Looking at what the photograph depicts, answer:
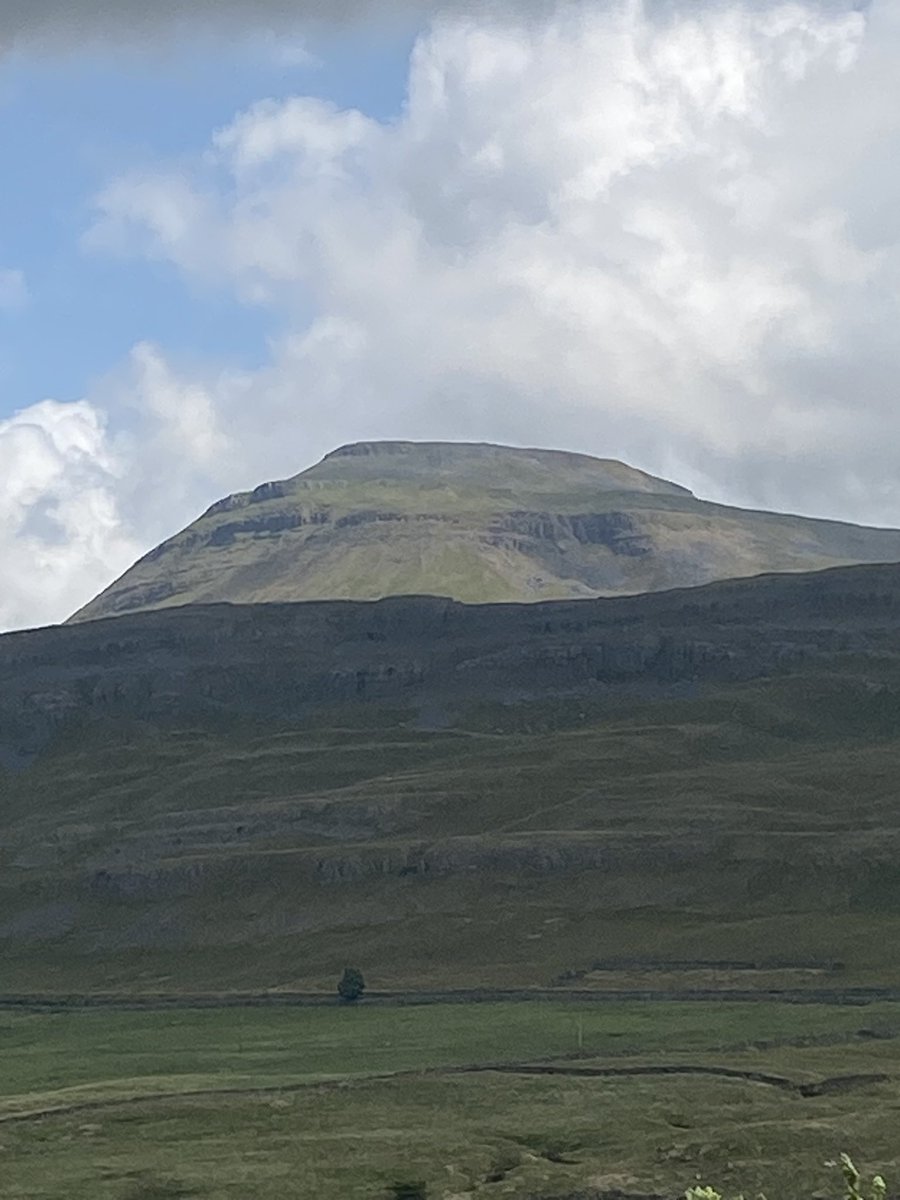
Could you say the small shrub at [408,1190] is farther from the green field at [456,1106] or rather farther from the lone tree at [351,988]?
the lone tree at [351,988]

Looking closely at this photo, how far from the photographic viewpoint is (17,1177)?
80875 millimetres

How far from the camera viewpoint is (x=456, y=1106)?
311 ft

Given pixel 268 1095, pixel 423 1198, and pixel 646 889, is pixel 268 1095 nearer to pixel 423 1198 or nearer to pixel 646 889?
pixel 423 1198

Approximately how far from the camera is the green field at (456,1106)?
78.1m

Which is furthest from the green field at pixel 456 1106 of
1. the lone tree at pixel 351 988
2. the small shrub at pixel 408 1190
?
the lone tree at pixel 351 988

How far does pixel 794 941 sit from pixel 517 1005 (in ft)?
108

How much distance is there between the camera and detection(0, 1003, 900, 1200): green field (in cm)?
7806

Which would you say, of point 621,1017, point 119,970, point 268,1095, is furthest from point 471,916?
point 268,1095

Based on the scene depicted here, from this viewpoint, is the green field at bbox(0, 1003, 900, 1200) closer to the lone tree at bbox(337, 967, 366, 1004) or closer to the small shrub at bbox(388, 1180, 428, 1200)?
the small shrub at bbox(388, 1180, 428, 1200)

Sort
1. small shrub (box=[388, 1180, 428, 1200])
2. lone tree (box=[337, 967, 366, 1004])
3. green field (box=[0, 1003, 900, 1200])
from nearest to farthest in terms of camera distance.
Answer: small shrub (box=[388, 1180, 428, 1200]) → green field (box=[0, 1003, 900, 1200]) → lone tree (box=[337, 967, 366, 1004])

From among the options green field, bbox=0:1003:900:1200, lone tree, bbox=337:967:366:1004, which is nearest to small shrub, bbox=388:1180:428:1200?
green field, bbox=0:1003:900:1200

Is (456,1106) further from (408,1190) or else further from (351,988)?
(351,988)

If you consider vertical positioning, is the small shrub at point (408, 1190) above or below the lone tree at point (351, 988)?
below

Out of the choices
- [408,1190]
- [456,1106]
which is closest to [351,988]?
[456,1106]
